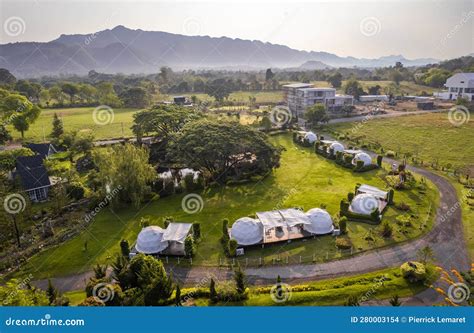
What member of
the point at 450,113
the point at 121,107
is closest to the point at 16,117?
the point at 121,107

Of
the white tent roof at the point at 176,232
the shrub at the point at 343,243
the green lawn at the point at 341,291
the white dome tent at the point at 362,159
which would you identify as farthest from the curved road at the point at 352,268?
the white dome tent at the point at 362,159

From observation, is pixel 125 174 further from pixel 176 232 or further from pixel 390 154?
pixel 390 154

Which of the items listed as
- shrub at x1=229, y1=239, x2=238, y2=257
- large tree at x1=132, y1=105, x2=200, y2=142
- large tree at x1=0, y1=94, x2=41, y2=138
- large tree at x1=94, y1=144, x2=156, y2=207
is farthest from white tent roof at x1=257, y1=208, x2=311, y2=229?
large tree at x1=0, y1=94, x2=41, y2=138

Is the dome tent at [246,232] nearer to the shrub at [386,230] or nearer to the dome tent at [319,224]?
the dome tent at [319,224]

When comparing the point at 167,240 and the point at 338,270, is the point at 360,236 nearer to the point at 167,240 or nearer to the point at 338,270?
the point at 338,270

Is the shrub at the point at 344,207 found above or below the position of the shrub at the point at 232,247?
above

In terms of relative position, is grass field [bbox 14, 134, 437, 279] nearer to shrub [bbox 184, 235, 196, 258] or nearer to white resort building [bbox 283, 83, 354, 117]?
shrub [bbox 184, 235, 196, 258]
